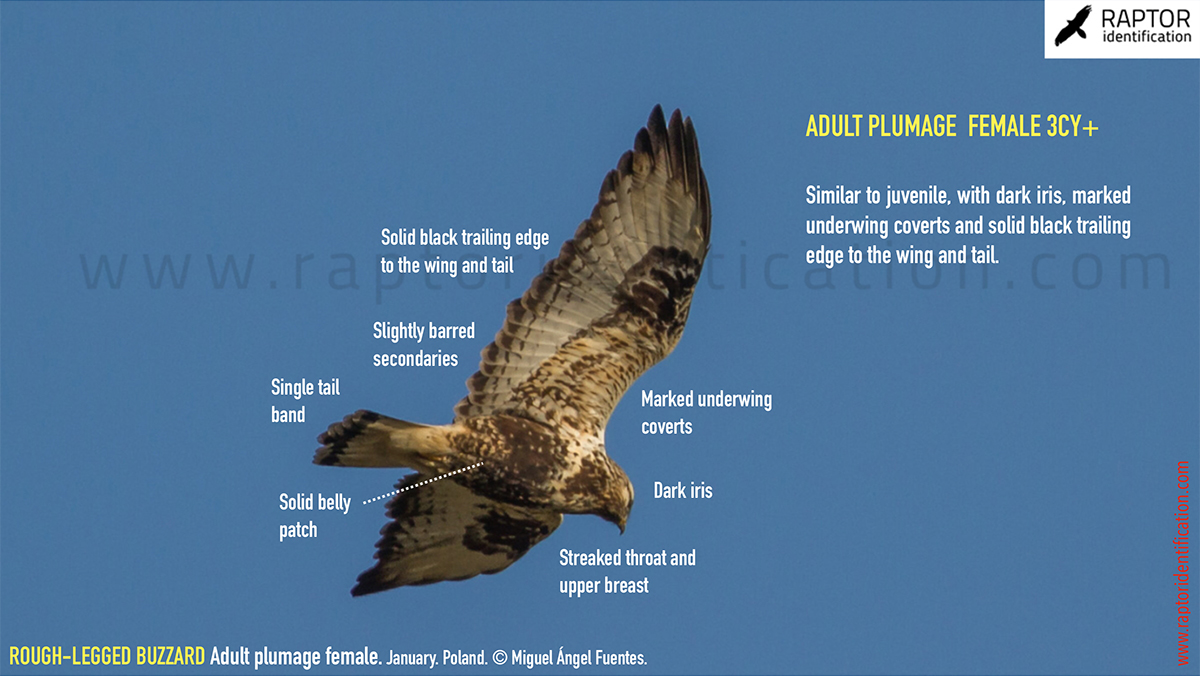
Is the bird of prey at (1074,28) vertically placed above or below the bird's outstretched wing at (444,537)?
above

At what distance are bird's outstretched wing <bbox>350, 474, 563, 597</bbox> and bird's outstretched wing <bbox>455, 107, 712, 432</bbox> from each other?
1.00m

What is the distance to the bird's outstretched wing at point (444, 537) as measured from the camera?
11.2 meters

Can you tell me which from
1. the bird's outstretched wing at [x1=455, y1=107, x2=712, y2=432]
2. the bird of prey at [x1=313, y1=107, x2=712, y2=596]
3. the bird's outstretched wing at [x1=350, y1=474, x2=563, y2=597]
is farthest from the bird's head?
the bird's outstretched wing at [x1=350, y1=474, x2=563, y2=597]

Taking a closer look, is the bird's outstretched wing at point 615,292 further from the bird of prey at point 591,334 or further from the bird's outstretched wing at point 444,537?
the bird's outstretched wing at point 444,537

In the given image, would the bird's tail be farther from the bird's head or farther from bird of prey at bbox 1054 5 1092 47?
bird of prey at bbox 1054 5 1092 47

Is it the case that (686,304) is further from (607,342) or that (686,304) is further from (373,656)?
(373,656)

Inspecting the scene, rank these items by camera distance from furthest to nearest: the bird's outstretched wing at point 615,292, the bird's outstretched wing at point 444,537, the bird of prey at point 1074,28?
the bird of prey at point 1074,28, the bird's outstretched wing at point 444,537, the bird's outstretched wing at point 615,292

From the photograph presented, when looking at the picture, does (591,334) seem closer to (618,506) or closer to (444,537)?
(618,506)

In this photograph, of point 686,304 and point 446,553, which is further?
point 446,553

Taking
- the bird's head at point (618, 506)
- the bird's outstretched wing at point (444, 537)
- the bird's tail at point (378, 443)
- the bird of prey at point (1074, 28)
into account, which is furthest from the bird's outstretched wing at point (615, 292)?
the bird of prey at point (1074, 28)

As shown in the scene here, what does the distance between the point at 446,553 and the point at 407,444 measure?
152 centimetres

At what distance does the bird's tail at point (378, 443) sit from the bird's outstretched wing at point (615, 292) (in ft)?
2.05

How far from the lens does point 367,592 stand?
11.3m

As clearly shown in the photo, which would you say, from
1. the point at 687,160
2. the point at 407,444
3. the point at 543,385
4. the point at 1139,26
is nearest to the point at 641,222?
the point at 687,160
